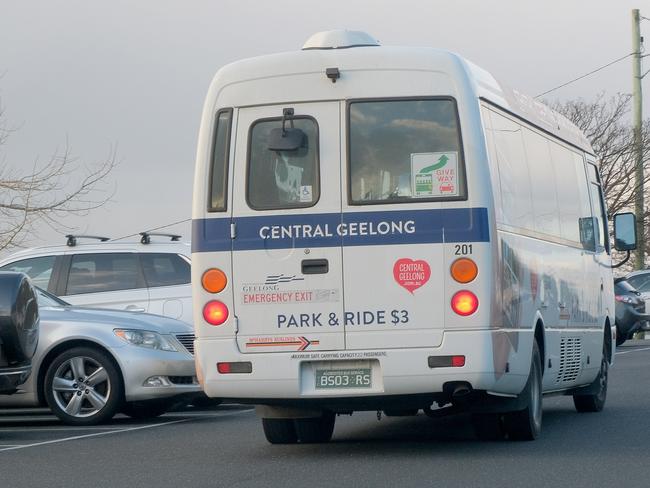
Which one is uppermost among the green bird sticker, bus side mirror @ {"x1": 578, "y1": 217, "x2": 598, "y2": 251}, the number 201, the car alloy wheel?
the green bird sticker

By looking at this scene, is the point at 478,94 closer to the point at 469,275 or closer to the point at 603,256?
the point at 469,275

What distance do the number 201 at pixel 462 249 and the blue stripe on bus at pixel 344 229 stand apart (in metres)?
0.04

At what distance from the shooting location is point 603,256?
15016 mm

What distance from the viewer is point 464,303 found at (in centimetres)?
976

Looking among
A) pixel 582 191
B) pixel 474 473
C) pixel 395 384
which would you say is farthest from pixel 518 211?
pixel 582 191

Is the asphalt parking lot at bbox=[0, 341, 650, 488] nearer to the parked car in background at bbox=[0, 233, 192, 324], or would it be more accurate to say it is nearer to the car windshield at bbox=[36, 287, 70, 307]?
the car windshield at bbox=[36, 287, 70, 307]

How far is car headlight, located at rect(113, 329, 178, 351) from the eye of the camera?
545 inches

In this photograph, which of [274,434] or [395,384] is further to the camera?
[274,434]

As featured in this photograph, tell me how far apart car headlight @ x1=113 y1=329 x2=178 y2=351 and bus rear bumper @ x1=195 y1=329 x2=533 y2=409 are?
12.7ft

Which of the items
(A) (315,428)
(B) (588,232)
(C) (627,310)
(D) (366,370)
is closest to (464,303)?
(D) (366,370)

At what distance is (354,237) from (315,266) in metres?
0.34

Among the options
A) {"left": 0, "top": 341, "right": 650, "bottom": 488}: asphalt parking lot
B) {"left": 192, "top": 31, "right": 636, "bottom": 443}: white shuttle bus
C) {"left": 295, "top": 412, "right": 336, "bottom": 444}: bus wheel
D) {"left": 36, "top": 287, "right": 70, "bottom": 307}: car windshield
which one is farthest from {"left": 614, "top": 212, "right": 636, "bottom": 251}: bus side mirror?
{"left": 36, "top": 287, "right": 70, "bottom": 307}: car windshield

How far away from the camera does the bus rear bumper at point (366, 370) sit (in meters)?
9.73

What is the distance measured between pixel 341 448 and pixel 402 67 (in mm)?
2955
